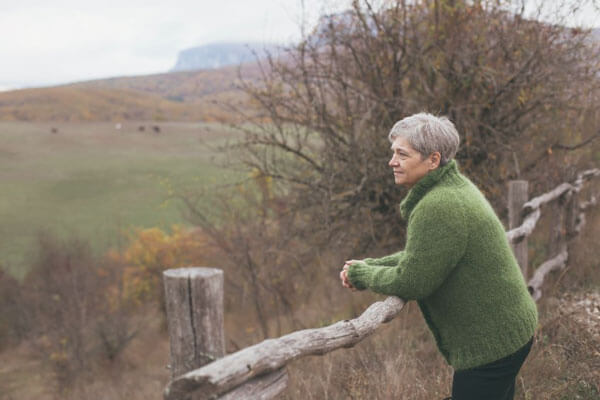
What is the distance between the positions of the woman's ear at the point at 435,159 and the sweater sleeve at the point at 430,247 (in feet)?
0.65

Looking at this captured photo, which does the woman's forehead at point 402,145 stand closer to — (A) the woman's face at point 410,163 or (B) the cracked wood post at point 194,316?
(A) the woman's face at point 410,163

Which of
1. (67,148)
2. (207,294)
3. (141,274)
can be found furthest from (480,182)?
(67,148)

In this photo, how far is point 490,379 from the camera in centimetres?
225

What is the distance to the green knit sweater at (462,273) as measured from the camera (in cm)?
206

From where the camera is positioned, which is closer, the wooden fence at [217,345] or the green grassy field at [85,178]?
the wooden fence at [217,345]

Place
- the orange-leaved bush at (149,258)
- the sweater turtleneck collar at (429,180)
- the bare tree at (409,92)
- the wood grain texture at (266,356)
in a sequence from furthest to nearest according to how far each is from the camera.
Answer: the orange-leaved bush at (149,258) < the bare tree at (409,92) < the sweater turtleneck collar at (429,180) < the wood grain texture at (266,356)

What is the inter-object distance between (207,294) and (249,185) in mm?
11666

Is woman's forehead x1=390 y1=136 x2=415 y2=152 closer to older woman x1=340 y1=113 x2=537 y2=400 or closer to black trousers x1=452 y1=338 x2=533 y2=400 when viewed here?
older woman x1=340 y1=113 x2=537 y2=400

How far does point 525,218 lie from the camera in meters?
4.98

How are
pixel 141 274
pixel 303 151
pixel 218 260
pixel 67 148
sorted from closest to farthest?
pixel 303 151 < pixel 218 260 < pixel 141 274 < pixel 67 148

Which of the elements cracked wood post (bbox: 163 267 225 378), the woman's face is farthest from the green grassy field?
cracked wood post (bbox: 163 267 225 378)

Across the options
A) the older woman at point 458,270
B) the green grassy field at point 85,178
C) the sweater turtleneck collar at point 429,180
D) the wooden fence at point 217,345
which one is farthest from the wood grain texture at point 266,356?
the green grassy field at point 85,178

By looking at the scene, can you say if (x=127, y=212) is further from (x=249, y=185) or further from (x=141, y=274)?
(x=249, y=185)

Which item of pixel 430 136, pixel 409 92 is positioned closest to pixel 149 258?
pixel 409 92
